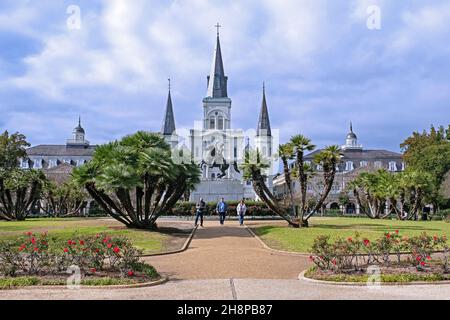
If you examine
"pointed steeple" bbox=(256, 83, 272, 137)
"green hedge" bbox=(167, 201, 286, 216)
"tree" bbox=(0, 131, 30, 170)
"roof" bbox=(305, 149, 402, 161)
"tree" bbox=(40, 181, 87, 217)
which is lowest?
"green hedge" bbox=(167, 201, 286, 216)

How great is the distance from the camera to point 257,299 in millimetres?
8906

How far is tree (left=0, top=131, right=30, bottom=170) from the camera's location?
59.1 meters

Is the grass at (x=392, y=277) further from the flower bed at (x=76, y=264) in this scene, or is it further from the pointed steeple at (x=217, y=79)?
the pointed steeple at (x=217, y=79)

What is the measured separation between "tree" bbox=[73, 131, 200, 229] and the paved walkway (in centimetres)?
940

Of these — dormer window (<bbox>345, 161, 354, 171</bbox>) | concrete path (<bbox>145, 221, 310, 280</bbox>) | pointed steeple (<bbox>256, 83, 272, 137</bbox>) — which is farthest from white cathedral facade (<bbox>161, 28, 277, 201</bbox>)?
concrete path (<bbox>145, 221, 310, 280</bbox>)

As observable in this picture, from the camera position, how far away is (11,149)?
200ft

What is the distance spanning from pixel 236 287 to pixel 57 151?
364 feet

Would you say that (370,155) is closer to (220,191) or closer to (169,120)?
(169,120)

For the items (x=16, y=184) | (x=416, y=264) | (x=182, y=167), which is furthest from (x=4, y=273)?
(x=16, y=184)

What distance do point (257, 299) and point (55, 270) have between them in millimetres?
5818

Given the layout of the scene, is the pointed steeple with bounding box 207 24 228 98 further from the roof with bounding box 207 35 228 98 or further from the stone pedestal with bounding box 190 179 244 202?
the stone pedestal with bounding box 190 179 244 202

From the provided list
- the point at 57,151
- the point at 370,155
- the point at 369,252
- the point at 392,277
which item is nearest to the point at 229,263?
the point at 369,252

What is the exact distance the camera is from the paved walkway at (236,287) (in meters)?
9.36

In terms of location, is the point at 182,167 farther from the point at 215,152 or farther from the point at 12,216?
the point at 215,152
